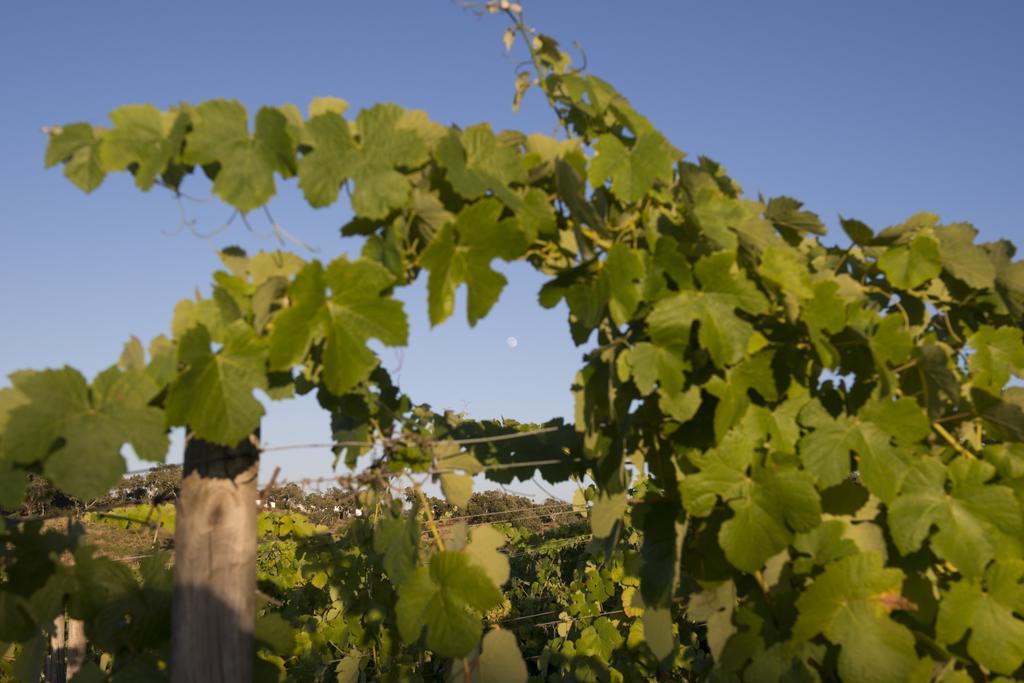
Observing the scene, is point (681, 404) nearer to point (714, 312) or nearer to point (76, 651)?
point (714, 312)

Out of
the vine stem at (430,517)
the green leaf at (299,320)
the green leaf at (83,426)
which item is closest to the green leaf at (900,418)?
the vine stem at (430,517)

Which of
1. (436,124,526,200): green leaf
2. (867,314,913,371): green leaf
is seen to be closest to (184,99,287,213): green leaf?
(436,124,526,200): green leaf

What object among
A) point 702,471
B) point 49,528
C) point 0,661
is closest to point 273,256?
point 49,528

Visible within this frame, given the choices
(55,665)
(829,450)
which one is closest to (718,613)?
(829,450)

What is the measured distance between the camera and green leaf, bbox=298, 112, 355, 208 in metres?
1.93

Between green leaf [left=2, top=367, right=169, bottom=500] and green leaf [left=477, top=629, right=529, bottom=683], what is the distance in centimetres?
122

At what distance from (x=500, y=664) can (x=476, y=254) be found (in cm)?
128

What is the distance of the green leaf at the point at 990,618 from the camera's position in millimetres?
2258

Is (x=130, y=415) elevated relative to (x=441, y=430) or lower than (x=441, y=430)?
lower

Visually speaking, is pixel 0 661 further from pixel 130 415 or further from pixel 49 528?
pixel 130 415

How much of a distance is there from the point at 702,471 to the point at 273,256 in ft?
3.93

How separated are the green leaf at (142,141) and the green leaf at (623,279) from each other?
105cm

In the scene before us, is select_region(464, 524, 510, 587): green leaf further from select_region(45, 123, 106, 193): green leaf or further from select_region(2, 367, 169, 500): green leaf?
select_region(45, 123, 106, 193): green leaf

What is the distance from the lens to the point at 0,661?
550 centimetres
